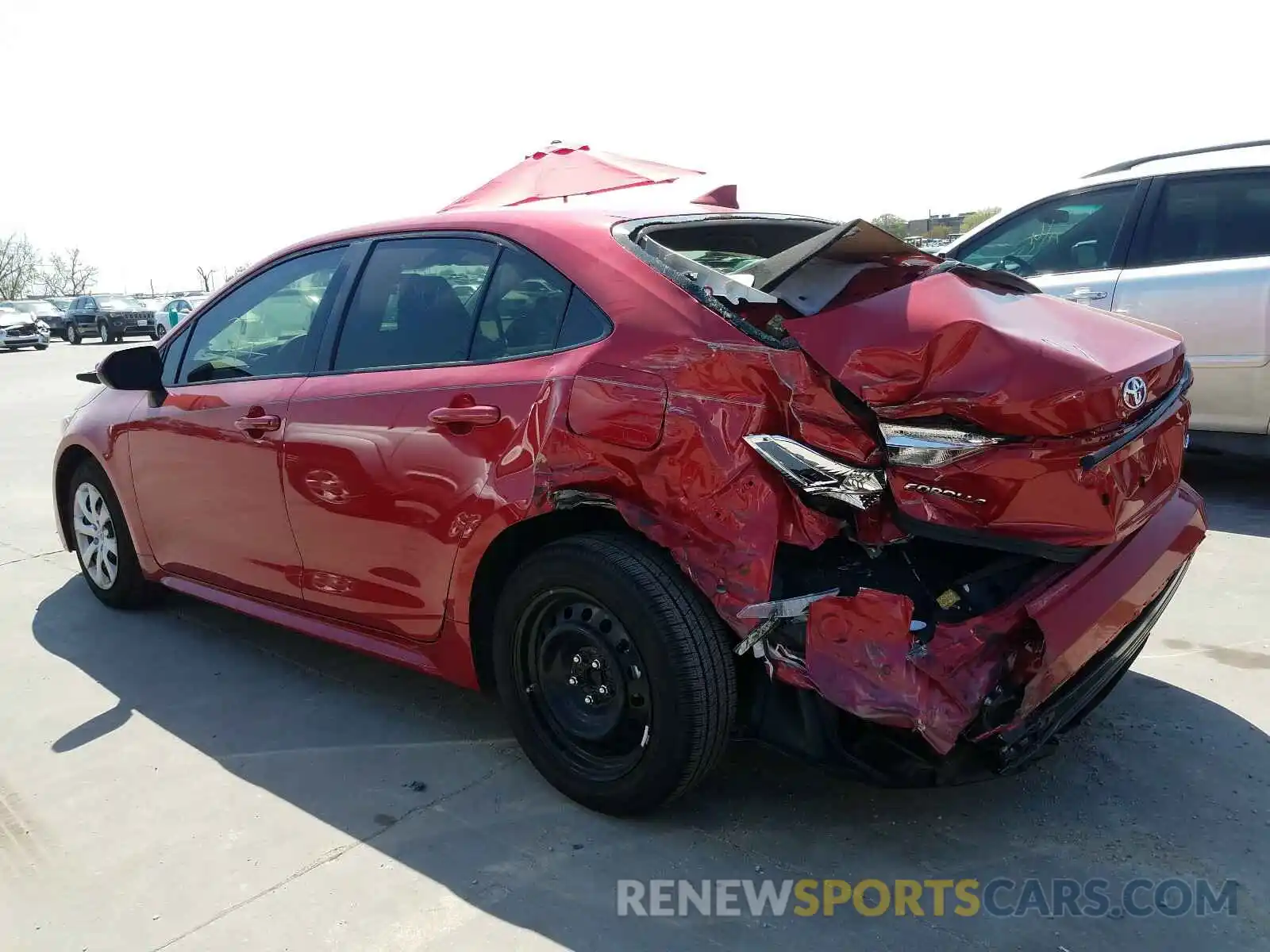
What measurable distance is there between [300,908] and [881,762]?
4.87 feet

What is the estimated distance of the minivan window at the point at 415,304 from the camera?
3.13 m

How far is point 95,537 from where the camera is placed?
15.6 ft

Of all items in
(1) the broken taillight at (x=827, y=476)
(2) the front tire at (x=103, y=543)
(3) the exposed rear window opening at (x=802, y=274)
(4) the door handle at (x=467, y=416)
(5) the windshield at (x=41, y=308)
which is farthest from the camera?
(5) the windshield at (x=41, y=308)

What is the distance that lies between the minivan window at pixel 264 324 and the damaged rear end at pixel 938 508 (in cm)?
167

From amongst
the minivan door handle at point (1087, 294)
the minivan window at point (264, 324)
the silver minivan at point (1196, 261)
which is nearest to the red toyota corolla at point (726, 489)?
the minivan window at point (264, 324)

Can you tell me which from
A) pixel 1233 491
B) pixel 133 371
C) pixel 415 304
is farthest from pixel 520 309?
pixel 1233 491

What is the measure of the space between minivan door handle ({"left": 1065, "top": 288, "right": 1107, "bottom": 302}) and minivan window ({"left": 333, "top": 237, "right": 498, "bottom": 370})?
12.3 feet

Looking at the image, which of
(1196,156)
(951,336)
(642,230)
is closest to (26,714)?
(642,230)

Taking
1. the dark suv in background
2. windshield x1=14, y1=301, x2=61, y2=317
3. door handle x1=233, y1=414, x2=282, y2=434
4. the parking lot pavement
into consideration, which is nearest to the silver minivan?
the parking lot pavement

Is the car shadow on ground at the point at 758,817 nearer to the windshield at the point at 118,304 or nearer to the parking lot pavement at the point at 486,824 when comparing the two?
the parking lot pavement at the point at 486,824

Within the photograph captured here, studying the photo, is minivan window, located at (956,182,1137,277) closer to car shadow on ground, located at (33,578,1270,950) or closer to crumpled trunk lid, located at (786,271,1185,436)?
car shadow on ground, located at (33,578,1270,950)

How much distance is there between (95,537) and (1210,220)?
19.0ft

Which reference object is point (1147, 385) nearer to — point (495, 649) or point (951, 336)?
point (951, 336)

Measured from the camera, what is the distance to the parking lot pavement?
242 centimetres
